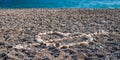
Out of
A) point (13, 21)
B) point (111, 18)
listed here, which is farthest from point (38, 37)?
point (111, 18)

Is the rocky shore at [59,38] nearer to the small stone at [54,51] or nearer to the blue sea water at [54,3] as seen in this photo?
the small stone at [54,51]

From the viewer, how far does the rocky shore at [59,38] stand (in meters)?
7.40

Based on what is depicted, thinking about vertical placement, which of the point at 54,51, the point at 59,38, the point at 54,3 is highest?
the point at 54,3

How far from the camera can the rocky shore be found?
7402 millimetres

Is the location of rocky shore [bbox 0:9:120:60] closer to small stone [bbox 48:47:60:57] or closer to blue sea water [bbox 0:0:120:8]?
small stone [bbox 48:47:60:57]

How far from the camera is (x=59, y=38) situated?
900cm

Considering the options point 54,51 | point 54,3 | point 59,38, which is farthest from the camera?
point 54,3

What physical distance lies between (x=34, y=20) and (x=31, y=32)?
254 centimetres

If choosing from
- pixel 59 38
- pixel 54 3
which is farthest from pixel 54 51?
pixel 54 3

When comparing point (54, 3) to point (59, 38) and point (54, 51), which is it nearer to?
point (59, 38)

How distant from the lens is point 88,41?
→ 8586 millimetres

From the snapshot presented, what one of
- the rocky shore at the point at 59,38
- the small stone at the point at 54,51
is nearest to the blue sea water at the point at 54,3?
the rocky shore at the point at 59,38

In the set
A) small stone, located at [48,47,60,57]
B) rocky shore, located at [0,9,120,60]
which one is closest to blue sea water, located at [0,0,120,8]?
rocky shore, located at [0,9,120,60]

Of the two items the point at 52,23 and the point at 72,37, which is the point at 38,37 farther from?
the point at 52,23
